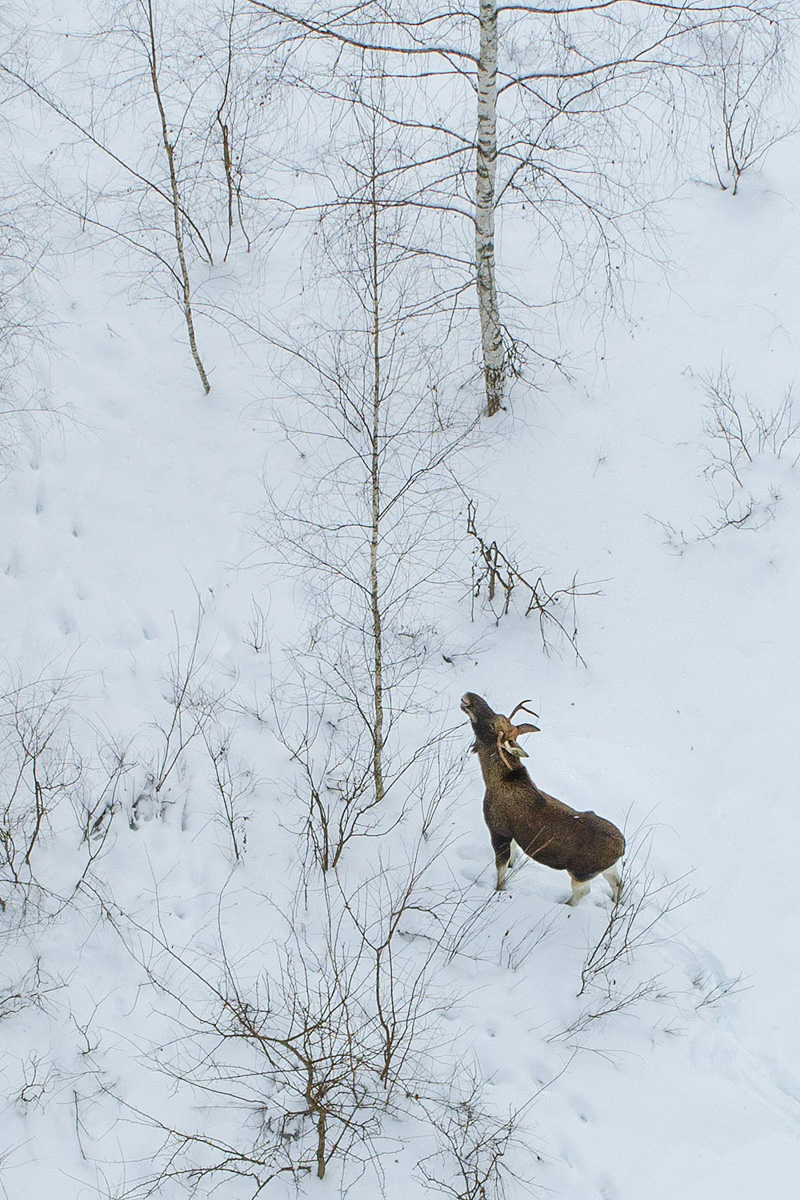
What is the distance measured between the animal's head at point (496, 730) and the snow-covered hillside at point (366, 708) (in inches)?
32.7

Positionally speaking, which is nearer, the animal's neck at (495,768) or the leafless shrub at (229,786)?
the animal's neck at (495,768)

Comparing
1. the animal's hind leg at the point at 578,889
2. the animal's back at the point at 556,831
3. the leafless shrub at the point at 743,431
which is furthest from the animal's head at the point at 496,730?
the leafless shrub at the point at 743,431

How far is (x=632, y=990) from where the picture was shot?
512cm

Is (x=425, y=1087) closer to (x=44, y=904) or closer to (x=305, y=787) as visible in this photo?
(x=305, y=787)

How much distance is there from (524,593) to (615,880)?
2.41 meters

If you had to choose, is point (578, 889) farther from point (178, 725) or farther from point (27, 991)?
point (27, 991)

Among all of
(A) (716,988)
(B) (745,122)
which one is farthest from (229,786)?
(B) (745,122)

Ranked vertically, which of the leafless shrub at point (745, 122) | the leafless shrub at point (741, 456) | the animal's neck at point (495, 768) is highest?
the leafless shrub at point (745, 122)

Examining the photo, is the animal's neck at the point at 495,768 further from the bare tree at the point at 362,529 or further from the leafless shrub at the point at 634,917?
the leafless shrub at the point at 634,917

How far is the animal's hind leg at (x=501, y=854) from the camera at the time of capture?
5.30 meters

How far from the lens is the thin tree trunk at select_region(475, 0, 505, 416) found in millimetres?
6133

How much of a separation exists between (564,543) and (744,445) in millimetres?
1616

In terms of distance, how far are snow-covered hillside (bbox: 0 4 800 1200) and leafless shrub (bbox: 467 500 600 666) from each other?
6cm

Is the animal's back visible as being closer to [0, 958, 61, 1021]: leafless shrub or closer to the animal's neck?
the animal's neck
